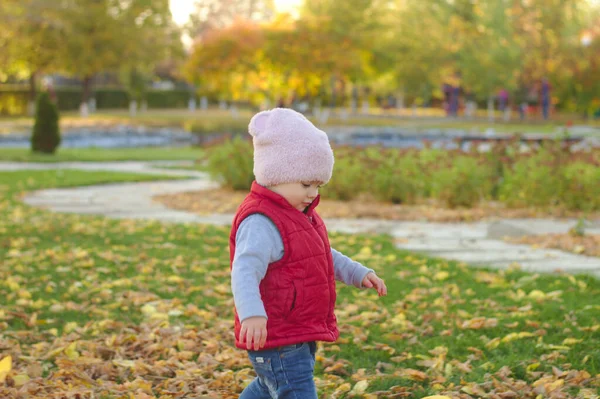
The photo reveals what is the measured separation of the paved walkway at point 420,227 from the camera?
6863mm

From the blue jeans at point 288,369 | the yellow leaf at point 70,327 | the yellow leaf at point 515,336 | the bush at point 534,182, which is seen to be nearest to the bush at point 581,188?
the bush at point 534,182

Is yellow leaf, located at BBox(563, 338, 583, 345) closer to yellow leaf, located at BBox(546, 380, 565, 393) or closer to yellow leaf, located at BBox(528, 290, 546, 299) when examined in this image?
yellow leaf, located at BBox(546, 380, 565, 393)

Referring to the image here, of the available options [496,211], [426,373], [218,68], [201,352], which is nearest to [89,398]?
[201,352]

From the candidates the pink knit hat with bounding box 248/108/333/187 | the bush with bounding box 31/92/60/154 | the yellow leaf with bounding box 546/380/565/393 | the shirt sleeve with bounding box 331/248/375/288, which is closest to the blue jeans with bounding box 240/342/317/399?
the shirt sleeve with bounding box 331/248/375/288

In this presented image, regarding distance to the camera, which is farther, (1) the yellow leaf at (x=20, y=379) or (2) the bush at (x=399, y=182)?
(2) the bush at (x=399, y=182)

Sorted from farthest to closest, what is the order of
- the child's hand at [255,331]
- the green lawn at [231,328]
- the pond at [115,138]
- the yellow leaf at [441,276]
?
the pond at [115,138]
the yellow leaf at [441,276]
the green lawn at [231,328]
the child's hand at [255,331]

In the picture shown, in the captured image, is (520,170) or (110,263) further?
(520,170)

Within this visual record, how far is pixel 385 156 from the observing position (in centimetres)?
1112

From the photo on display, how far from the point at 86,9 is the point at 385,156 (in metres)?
33.9

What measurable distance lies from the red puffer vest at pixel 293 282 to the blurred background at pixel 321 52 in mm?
33981

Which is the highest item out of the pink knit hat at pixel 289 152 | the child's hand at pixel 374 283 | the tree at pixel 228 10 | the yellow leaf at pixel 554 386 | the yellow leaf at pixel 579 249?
the tree at pixel 228 10

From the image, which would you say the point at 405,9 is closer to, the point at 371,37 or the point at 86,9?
the point at 371,37

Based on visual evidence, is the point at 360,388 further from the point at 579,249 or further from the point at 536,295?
the point at 579,249

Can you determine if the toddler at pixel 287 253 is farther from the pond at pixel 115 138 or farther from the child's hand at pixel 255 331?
the pond at pixel 115 138
